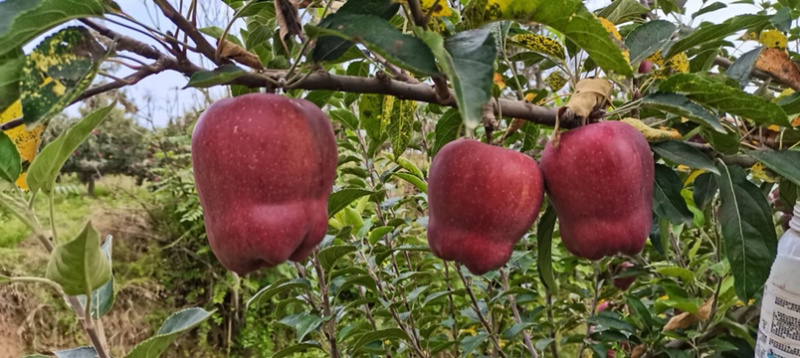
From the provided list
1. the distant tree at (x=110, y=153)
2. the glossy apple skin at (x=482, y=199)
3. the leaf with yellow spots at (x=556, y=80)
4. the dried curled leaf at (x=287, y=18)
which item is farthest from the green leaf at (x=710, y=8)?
the distant tree at (x=110, y=153)

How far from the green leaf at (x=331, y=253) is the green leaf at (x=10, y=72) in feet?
1.53

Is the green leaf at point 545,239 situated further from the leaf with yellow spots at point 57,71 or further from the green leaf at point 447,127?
the leaf with yellow spots at point 57,71

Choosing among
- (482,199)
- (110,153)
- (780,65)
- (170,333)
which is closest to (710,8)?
(780,65)

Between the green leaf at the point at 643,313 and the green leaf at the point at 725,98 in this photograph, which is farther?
the green leaf at the point at 643,313

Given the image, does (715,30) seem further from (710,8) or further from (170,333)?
(710,8)

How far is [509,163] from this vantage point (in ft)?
1.53

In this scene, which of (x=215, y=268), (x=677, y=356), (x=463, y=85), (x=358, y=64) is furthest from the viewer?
(x=215, y=268)

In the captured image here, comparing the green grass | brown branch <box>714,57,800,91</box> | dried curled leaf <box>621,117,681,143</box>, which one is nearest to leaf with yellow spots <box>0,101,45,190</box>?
dried curled leaf <box>621,117,681,143</box>

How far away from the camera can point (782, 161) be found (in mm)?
541

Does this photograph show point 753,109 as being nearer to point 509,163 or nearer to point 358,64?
point 509,163

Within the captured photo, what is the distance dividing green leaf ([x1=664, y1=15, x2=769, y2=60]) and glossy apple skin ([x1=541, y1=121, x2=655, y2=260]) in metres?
0.18

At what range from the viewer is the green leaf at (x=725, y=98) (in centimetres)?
46

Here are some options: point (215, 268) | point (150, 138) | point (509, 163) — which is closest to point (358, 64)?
point (509, 163)

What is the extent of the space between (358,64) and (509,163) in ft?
0.87
